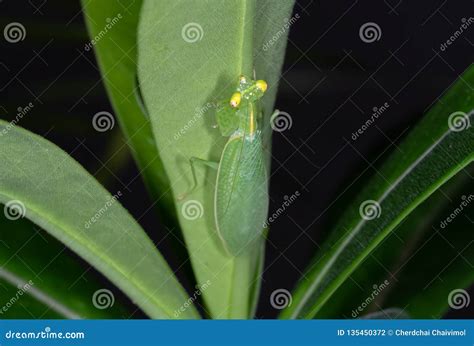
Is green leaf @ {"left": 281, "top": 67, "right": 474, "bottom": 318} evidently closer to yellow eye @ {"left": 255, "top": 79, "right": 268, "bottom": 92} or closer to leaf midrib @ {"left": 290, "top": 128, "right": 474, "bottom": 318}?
leaf midrib @ {"left": 290, "top": 128, "right": 474, "bottom": 318}

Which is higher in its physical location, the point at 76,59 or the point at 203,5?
the point at 203,5

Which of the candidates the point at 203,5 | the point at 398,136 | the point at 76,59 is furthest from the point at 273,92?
the point at 76,59

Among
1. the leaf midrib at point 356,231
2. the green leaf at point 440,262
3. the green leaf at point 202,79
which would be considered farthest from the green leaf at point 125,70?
the green leaf at point 440,262

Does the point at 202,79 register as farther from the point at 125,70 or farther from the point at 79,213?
the point at 79,213

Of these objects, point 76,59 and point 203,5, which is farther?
point 76,59

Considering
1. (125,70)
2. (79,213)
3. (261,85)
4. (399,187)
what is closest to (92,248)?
(79,213)

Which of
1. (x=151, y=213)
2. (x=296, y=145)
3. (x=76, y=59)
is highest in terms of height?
(x=296, y=145)

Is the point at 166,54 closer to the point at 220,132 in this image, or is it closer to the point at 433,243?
the point at 220,132
